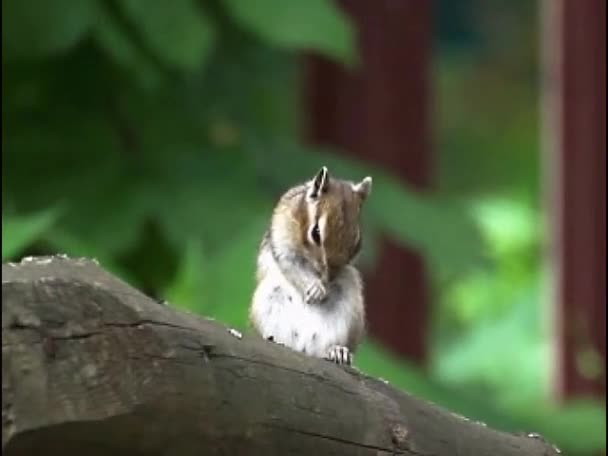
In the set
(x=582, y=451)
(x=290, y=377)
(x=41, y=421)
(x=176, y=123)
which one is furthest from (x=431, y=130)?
(x=41, y=421)

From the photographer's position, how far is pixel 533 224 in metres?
3.91

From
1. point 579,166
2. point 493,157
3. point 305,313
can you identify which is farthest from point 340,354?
point 493,157

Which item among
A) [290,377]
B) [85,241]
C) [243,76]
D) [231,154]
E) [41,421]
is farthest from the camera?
[243,76]

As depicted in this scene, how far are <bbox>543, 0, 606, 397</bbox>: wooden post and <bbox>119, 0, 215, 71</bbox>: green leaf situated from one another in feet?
3.70

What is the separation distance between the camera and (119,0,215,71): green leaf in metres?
1.96

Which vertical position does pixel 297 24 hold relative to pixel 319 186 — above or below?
above

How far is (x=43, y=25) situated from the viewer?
6.41ft

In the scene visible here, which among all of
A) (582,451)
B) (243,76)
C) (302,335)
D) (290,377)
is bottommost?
(290,377)

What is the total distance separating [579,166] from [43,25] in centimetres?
128

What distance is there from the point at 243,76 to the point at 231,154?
1.02 ft

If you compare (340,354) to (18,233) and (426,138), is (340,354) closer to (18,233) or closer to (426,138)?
(18,233)

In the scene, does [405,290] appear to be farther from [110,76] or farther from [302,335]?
[302,335]

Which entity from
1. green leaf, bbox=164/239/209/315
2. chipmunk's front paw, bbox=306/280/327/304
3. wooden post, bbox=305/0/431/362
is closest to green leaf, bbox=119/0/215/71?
green leaf, bbox=164/239/209/315

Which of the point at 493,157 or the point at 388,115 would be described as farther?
the point at 493,157
